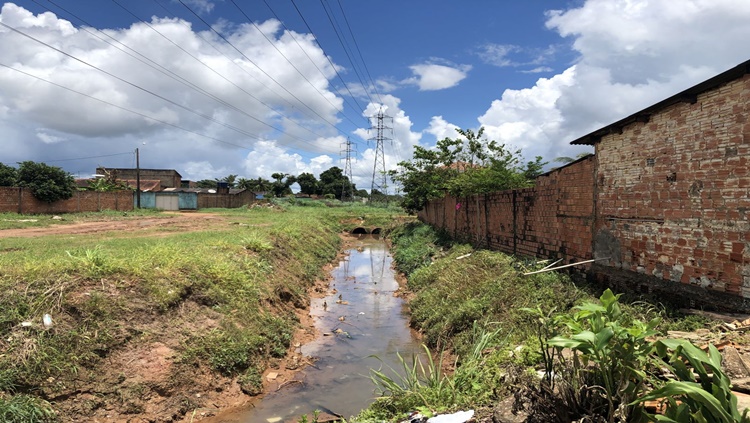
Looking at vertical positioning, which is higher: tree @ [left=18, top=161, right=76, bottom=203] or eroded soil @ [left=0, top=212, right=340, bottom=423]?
tree @ [left=18, top=161, right=76, bottom=203]

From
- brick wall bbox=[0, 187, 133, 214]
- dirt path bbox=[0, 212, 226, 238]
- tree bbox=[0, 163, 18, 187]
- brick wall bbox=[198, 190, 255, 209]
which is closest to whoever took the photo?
dirt path bbox=[0, 212, 226, 238]

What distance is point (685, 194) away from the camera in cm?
559

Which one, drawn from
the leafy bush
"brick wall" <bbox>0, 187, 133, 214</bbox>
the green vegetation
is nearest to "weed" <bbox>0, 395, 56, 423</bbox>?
the green vegetation

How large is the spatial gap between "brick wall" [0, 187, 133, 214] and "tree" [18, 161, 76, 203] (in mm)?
431

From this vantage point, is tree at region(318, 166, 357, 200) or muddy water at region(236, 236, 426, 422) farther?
tree at region(318, 166, 357, 200)

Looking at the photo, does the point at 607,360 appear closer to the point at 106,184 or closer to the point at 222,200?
the point at 106,184

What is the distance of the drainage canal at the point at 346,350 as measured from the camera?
6.01 meters

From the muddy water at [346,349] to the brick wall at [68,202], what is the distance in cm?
2240

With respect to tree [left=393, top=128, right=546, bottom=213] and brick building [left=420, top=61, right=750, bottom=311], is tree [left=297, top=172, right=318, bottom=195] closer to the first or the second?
tree [left=393, top=128, right=546, bottom=213]

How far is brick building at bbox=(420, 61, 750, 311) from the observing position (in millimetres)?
4926

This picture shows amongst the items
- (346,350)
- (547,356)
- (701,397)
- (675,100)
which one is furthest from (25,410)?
(675,100)

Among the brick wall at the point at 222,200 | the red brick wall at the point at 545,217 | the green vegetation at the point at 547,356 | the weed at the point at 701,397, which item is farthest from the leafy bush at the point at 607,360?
the brick wall at the point at 222,200

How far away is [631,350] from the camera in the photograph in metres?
2.48

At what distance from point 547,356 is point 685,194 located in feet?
13.4
